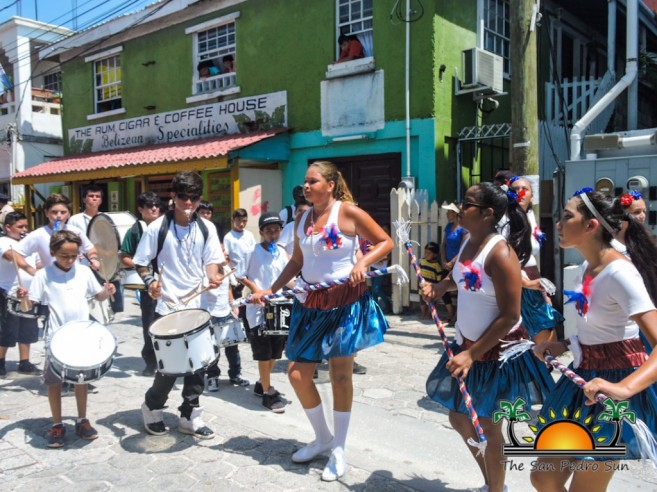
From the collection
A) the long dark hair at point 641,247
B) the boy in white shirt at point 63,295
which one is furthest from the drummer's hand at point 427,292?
the boy in white shirt at point 63,295

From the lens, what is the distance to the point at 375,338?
12.1ft

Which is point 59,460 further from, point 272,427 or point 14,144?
point 14,144

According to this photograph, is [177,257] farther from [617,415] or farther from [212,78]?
[212,78]

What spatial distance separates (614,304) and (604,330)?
0.14m

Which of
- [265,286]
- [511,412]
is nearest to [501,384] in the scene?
[511,412]

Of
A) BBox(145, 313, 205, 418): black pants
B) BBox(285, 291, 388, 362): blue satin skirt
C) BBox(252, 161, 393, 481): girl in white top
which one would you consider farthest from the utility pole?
BBox(145, 313, 205, 418): black pants

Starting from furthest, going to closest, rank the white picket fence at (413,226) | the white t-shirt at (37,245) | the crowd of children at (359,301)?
the white picket fence at (413,226)
the white t-shirt at (37,245)
the crowd of children at (359,301)

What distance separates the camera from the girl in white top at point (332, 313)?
12.0 ft

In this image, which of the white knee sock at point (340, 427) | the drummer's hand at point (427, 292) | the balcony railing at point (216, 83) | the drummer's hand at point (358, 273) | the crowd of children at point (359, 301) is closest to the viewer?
the crowd of children at point (359, 301)

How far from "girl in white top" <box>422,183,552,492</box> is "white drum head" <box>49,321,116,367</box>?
7.79 feet

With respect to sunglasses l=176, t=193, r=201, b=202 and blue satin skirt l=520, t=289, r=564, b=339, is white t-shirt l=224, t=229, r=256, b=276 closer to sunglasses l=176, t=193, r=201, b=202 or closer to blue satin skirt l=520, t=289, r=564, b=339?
sunglasses l=176, t=193, r=201, b=202

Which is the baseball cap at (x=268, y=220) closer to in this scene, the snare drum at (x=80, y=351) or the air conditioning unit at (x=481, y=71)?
the snare drum at (x=80, y=351)

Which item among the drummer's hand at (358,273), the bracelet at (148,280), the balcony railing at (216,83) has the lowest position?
the bracelet at (148,280)

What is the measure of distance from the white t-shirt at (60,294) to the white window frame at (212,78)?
8.67 m
